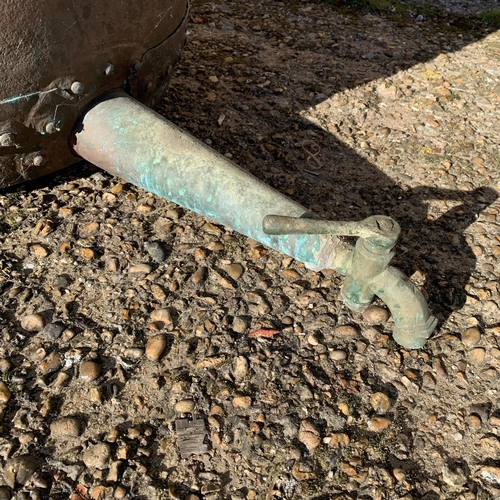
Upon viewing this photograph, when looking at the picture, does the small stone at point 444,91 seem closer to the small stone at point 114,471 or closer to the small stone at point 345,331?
the small stone at point 345,331

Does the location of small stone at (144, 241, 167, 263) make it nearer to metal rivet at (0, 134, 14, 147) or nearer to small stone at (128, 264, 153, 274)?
small stone at (128, 264, 153, 274)

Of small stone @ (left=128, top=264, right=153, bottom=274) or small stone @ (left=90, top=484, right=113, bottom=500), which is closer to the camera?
small stone @ (left=90, top=484, right=113, bottom=500)

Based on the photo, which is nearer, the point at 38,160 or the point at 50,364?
the point at 50,364

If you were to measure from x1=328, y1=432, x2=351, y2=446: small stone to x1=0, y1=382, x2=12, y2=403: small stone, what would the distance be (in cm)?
106

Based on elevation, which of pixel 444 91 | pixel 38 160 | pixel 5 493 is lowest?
pixel 5 493

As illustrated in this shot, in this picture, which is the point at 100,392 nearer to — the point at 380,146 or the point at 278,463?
the point at 278,463

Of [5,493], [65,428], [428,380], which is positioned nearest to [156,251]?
[65,428]

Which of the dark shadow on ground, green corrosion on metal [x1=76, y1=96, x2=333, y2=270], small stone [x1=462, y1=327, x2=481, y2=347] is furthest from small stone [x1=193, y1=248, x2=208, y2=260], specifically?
small stone [x1=462, y1=327, x2=481, y2=347]

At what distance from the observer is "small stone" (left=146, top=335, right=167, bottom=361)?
2047 millimetres

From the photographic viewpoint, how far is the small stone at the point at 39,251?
235cm

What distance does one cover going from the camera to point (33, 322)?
2.12m

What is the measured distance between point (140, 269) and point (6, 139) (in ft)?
2.26

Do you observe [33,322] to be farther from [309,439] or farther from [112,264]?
[309,439]

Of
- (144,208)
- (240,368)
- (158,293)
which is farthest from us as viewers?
(144,208)
